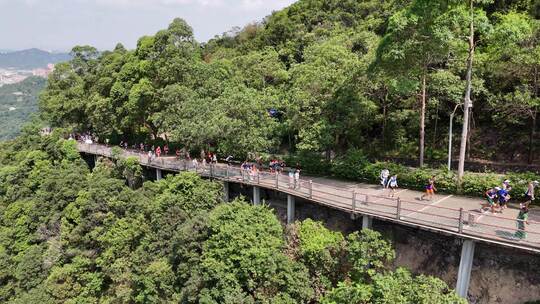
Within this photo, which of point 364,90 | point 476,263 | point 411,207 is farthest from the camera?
point 364,90

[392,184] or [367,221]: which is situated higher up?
[392,184]

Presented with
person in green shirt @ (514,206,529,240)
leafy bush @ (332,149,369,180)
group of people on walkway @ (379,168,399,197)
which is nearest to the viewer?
person in green shirt @ (514,206,529,240)

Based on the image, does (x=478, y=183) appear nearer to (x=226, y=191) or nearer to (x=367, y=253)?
(x=367, y=253)

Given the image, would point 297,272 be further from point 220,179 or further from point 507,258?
point 220,179

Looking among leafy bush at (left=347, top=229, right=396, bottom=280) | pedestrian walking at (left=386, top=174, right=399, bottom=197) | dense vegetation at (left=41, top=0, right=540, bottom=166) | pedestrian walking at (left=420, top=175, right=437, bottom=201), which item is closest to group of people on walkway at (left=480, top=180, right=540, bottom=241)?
pedestrian walking at (left=420, top=175, right=437, bottom=201)

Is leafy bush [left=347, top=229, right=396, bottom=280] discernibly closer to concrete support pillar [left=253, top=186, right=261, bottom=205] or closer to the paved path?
the paved path

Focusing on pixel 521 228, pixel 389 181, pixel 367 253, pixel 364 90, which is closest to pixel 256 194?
pixel 389 181

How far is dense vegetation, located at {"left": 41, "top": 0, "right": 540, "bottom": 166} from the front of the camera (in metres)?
18.5

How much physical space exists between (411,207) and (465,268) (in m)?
3.32

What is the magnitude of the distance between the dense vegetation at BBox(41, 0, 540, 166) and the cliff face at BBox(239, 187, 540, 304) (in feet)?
25.6

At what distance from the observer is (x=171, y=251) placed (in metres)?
18.4

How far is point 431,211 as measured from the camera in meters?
15.3

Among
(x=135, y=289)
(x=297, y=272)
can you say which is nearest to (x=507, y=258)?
(x=297, y=272)

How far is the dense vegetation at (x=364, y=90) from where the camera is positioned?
18.5 meters
